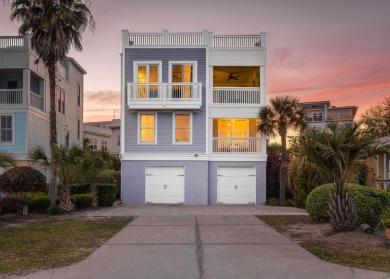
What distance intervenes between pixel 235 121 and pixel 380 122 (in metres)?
21.5

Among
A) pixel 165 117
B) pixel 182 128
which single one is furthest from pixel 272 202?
pixel 165 117

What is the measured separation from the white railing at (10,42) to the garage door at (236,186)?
14.8 metres

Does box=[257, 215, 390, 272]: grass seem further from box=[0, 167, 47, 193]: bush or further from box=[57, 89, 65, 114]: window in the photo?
box=[57, 89, 65, 114]: window

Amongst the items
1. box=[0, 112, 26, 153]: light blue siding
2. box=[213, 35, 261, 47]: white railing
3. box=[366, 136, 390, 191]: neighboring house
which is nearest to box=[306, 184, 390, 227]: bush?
box=[366, 136, 390, 191]: neighboring house

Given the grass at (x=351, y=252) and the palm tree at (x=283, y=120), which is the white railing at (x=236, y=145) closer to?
the palm tree at (x=283, y=120)

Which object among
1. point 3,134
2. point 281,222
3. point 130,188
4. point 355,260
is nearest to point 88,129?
point 3,134

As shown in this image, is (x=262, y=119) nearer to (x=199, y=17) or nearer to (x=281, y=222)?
(x=199, y=17)

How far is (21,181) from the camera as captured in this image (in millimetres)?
23047

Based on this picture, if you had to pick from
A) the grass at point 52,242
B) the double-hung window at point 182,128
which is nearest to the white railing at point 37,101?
the double-hung window at point 182,128

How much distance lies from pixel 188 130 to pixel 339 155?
47.3 ft

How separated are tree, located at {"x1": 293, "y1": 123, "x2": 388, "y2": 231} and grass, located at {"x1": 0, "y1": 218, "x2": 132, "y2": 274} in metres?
6.33

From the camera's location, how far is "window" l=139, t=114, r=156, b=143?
26.0 meters

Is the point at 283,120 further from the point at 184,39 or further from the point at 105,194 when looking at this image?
the point at 105,194

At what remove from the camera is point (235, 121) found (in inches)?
1067
